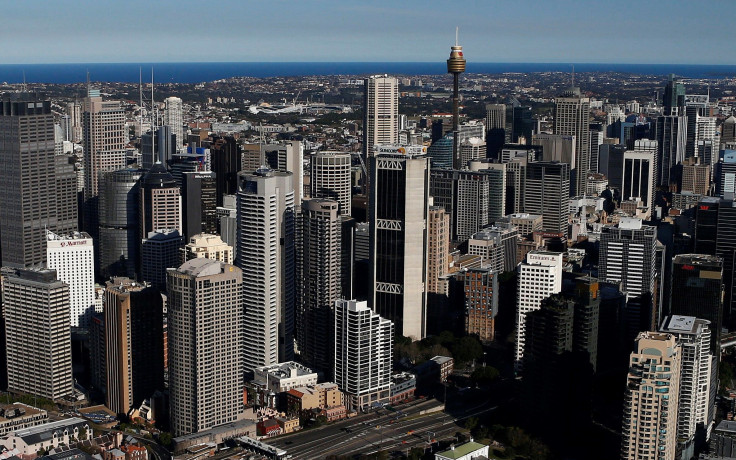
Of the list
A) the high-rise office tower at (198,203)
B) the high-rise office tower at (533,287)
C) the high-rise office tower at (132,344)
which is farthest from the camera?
the high-rise office tower at (198,203)

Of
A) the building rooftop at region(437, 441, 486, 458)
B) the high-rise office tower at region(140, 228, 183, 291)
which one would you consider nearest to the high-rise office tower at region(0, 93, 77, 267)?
the high-rise office tower at region(140, 228, 183, 291)

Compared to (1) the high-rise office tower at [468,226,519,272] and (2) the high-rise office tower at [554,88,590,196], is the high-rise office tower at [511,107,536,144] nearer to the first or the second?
(2) the high-rise office tower at [554,88,590,196]

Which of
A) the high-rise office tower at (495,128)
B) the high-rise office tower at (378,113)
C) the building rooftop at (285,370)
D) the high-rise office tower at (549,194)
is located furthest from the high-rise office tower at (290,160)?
the high-rise office tower at (495,128)

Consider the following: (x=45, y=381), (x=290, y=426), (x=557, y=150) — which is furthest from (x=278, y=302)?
(x=557, y=150)

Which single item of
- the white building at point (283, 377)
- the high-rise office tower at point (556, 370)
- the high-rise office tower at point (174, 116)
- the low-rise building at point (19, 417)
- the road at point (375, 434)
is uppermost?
the high-rise office tower at point (174, 116)

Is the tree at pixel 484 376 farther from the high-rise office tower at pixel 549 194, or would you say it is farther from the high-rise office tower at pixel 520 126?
the high-rise office tower at pixel 520 126

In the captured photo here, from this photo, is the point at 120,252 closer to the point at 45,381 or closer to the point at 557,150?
the point at 45,381
